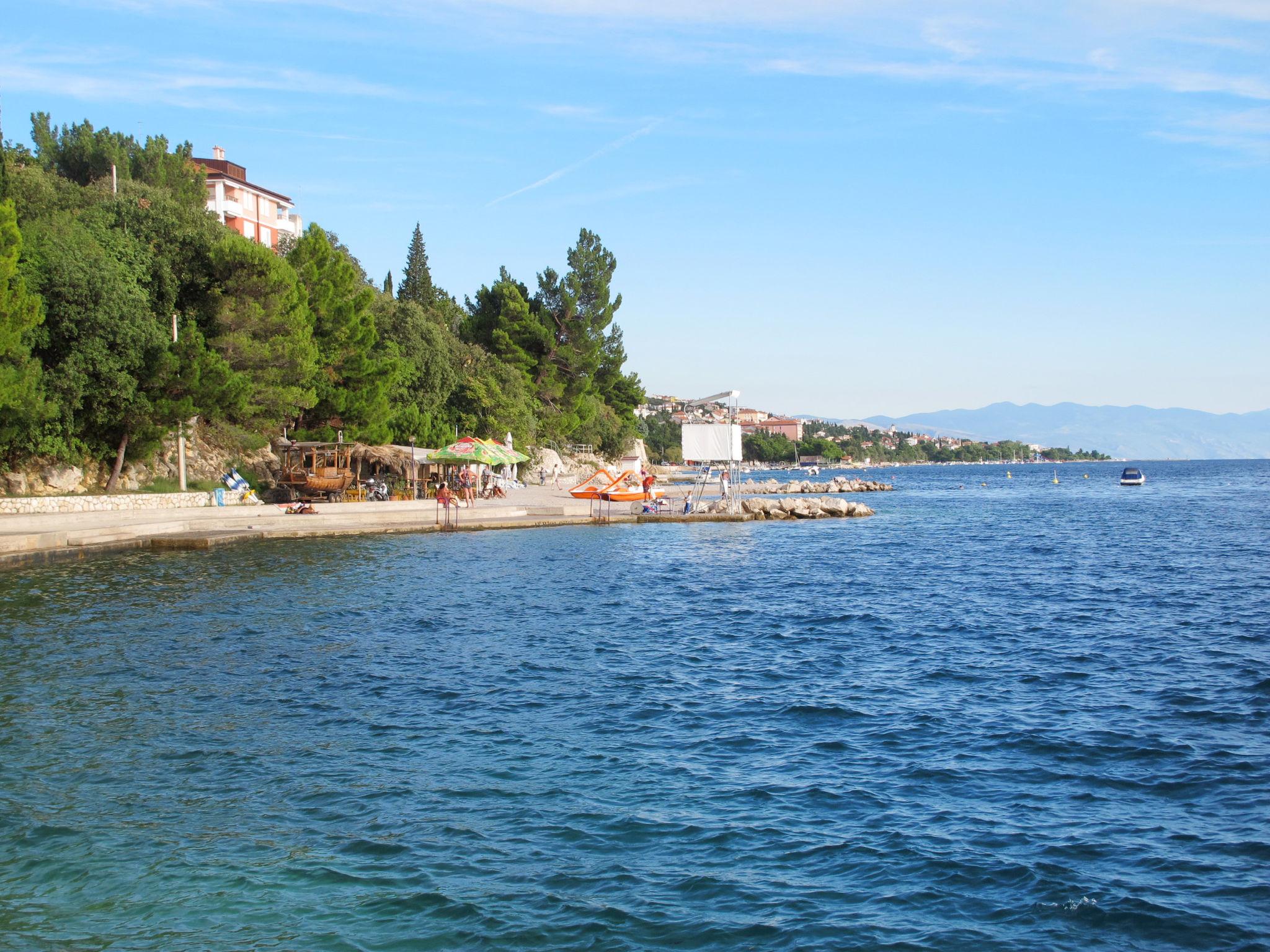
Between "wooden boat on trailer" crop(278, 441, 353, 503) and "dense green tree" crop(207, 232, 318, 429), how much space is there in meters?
1.87

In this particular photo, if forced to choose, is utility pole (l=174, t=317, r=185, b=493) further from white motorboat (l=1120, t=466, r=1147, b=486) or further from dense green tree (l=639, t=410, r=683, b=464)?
dense green tree (l=639, t=410, r=683, b=464)

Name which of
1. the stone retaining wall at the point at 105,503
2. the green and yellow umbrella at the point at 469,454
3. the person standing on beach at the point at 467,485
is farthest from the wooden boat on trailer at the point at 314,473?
the person standing on beach at the point at 467,485

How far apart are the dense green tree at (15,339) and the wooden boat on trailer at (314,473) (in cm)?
1138

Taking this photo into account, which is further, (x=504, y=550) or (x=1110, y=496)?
(x=1110, y=496)

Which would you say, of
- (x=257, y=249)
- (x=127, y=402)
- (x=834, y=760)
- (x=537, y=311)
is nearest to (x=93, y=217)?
(x=257, y=249)

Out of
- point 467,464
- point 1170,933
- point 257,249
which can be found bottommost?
point 1170,933

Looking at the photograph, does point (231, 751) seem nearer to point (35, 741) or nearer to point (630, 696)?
point (35, 741)

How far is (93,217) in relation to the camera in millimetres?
34969

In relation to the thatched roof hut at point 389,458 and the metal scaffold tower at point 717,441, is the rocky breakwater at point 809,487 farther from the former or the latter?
the thatched roof hut at point 389,458

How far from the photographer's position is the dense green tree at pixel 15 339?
26.7 meters

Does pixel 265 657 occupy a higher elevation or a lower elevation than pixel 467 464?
lower

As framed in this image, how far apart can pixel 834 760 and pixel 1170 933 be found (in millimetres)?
3978

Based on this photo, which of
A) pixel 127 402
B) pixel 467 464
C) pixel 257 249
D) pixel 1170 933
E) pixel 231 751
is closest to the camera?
pixel 1170 933

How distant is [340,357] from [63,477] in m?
13.4
